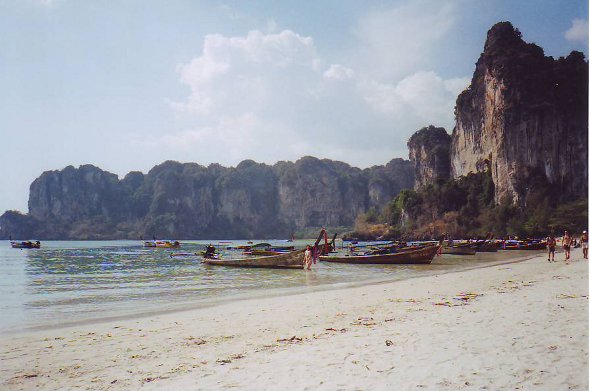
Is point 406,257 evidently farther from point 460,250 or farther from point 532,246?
point 532,246

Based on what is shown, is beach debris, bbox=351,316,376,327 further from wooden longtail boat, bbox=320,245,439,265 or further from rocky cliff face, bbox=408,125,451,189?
rocky cliff face, bbox=408,125,451,189

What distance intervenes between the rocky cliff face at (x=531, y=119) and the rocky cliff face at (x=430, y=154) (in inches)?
1443

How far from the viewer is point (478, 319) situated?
24.9ft

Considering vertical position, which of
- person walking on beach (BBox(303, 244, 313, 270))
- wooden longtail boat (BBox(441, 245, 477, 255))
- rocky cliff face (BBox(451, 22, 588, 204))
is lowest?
wooden longtail boat (BBox(441, 245, 477, 255))

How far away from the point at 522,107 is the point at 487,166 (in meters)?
21.9

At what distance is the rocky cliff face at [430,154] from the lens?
134750 millimetres

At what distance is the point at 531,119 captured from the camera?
84500mm

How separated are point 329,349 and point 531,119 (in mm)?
93284

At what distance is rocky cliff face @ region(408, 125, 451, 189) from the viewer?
134750 millimetres

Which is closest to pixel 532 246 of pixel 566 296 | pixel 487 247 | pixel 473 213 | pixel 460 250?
pixel 487 247

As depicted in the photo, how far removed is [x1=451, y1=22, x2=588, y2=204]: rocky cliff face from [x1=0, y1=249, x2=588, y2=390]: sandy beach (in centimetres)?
8355

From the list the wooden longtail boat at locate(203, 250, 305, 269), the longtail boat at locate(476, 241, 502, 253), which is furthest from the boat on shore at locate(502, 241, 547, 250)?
the wooden longtail boat at locate(203, 250, 305, 269)

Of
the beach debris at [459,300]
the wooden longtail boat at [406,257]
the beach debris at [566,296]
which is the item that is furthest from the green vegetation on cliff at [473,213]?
the beach debris at [459,300]

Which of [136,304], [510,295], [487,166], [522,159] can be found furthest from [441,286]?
[487,166]
